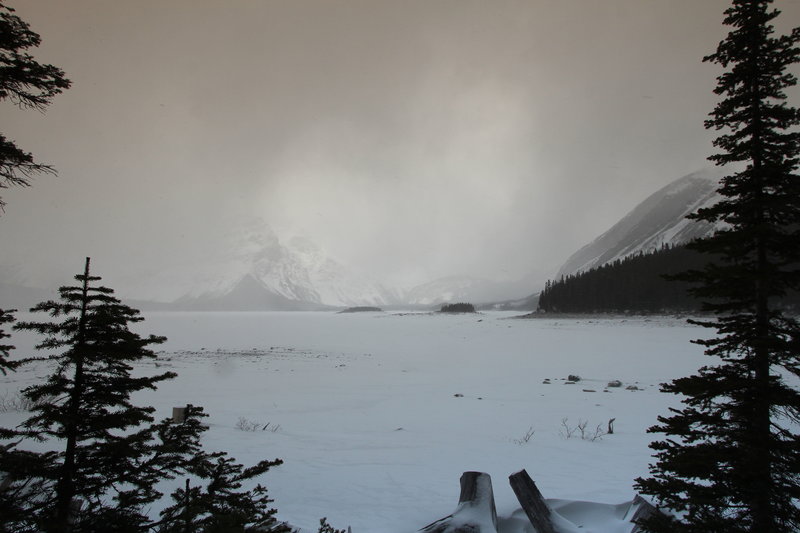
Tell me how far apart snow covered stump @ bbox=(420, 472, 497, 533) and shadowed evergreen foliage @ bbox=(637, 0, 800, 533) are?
70.9 inches

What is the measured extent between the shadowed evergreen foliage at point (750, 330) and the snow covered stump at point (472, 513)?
1.80 m

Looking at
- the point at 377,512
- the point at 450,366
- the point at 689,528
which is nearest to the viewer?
the point at 689,528

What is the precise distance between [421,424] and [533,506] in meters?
7.35

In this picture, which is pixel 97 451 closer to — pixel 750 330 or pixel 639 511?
pixel 639 511

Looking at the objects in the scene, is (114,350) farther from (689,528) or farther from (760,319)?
(760,319)

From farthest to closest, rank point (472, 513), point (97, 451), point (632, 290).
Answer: point (632, 290) → point (472, 513) → point (97, 451)

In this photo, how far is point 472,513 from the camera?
5164 mm

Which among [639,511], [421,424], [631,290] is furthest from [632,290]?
[639,511]

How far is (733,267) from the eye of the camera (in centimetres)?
452

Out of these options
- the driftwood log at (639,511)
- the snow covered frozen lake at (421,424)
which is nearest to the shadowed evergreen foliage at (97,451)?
the snow covered frozen lake at (421,424)

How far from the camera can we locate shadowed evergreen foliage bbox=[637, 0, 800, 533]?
4.11m

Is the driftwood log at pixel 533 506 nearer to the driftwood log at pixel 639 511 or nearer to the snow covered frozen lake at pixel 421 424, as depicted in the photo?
the snow covered frozen lake at pixel 421 424

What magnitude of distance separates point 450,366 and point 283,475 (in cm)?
1778

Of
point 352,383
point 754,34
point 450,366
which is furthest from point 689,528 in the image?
point 450,366
